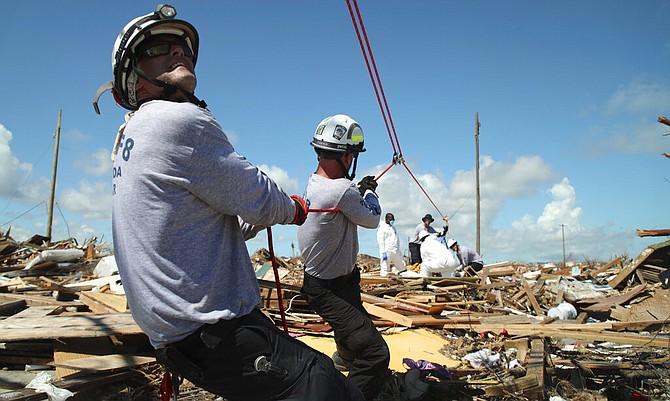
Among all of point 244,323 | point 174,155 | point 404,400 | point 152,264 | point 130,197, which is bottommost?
point 404,400

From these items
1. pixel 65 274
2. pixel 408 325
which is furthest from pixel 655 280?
pixel 65 274

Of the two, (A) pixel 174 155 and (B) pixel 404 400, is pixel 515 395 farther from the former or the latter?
(A) pixel 174 155

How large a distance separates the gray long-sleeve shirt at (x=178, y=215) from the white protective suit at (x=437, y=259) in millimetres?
10131

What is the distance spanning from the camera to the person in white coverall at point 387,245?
1502 cm

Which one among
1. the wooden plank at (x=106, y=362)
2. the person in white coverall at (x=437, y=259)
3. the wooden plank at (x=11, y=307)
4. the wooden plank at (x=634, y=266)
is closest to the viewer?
the wooden plank at (x=106, y=362)

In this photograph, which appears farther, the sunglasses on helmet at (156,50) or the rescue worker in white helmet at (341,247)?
the rescue worker in white helmet at (341,247)

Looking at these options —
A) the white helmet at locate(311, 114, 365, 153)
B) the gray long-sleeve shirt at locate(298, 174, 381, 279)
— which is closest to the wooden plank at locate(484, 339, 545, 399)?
the gray long-sleeve shirt at locate(298, 174, 381, 279)

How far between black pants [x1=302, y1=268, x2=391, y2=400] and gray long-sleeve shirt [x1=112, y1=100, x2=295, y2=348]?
2.15 metres

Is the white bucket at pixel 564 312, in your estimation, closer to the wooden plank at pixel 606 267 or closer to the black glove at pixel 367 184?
the black glove at pixel 367 184

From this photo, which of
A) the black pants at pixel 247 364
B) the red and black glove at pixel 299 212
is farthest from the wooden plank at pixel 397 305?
the black pants at pixel 247 364

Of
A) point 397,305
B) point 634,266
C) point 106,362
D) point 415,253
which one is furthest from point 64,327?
point 634,266

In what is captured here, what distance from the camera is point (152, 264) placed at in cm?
188

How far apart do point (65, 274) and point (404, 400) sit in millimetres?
11497

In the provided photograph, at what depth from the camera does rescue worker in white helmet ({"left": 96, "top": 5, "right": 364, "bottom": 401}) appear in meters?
1.87
